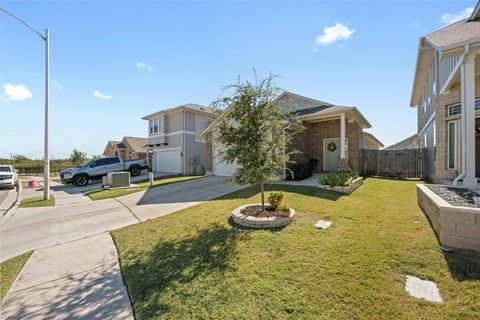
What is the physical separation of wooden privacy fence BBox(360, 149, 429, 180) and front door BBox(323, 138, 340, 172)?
5.12ft

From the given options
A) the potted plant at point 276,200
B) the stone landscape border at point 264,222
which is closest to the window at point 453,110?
the potted plant at point 276,200

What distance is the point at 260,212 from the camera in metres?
6.21

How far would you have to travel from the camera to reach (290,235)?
487 cm

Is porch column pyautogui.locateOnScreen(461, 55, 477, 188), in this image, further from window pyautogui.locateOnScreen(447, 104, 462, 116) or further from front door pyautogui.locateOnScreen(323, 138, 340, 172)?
front door pyautogui.locateOnScreen(323, 138, 340, 172)

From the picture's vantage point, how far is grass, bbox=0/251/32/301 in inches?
146

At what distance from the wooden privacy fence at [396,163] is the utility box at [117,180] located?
1501 centimetres

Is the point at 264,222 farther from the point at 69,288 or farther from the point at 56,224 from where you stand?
the point at 56,224

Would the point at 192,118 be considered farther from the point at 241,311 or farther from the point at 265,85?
the point at 241,311

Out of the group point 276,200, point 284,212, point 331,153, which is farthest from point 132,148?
point 284,212

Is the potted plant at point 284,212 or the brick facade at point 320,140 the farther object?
the brick facade at point 320,140

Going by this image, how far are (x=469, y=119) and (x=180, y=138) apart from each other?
62.1ft

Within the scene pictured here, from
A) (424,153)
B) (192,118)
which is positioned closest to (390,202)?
(424,153)

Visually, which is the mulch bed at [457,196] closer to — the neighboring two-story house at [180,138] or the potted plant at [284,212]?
the potted plant at [284,212]

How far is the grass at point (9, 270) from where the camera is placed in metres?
3.70
